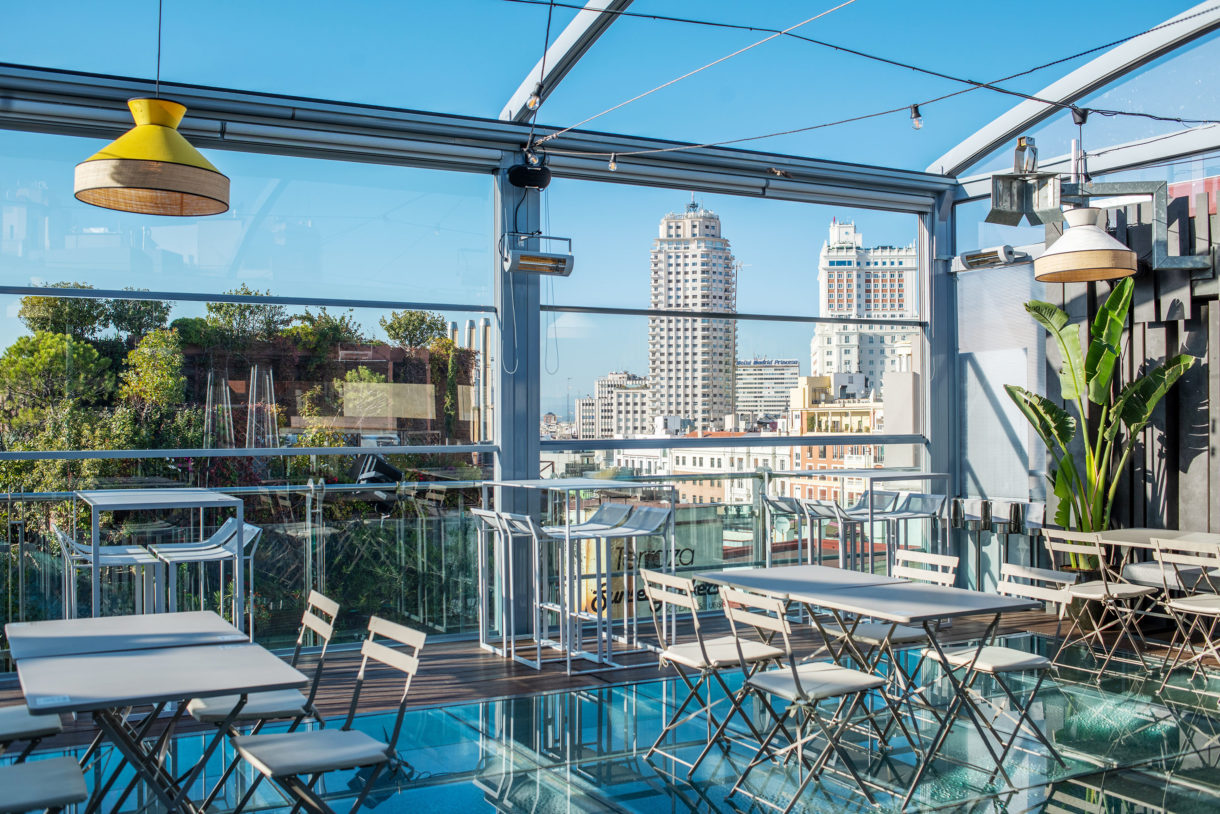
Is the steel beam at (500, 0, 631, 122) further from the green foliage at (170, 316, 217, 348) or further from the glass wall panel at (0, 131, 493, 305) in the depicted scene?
the green foliage at (170, 316, 217, 348)

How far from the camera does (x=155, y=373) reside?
22.3ft

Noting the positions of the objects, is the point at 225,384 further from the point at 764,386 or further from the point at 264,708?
the point at 764,386

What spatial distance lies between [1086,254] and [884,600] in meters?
2.32

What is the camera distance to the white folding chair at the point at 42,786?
3.03 m

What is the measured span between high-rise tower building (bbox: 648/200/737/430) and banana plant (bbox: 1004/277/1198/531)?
99.0 inches

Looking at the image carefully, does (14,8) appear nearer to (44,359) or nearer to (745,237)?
(44,359)

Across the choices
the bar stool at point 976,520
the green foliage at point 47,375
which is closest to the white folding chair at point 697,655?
the green foliage at point 47,375

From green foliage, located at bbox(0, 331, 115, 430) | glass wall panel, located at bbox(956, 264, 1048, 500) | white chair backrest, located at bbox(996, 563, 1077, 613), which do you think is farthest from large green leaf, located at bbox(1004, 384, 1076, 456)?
green foliage, located at bbox(0, 331, 115, 430)

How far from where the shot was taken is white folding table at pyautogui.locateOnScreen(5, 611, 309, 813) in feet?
9.98

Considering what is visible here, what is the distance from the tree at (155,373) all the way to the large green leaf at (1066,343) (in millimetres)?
6684

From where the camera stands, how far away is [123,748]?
3320mm

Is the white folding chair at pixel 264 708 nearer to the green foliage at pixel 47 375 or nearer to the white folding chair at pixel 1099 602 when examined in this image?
the green foliage at pixel 47 375

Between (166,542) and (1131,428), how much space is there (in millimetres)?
7295

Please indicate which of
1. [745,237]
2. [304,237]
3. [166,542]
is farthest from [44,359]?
[745,237]
